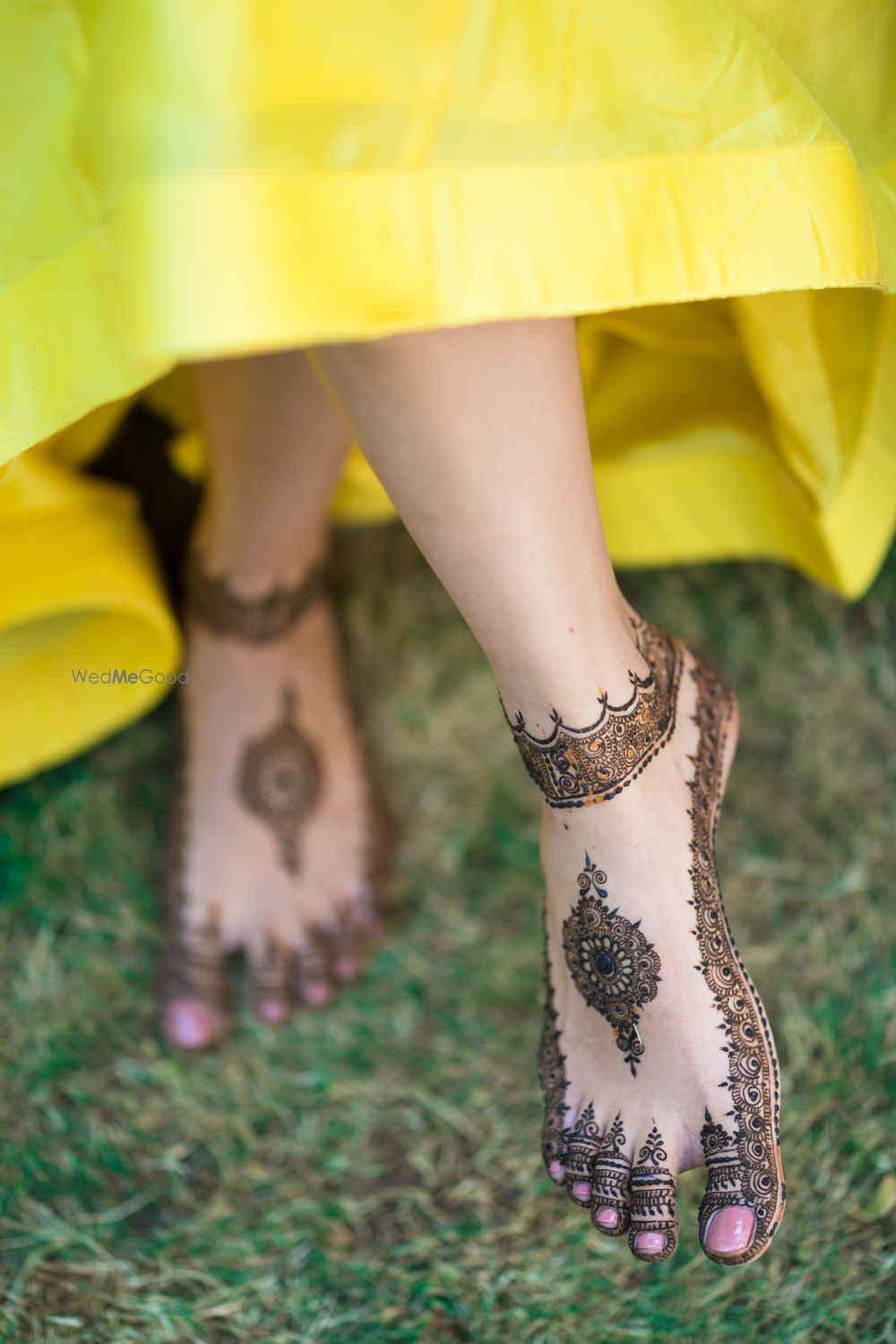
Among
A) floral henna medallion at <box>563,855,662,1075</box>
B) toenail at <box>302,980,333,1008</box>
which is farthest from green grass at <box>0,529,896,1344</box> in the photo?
floral henna medallion at <box>563,855,662,1075</box>

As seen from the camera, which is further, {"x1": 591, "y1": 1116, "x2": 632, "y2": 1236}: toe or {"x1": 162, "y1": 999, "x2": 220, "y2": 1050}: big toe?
{"x1": 162, "y1": 999, "x2": 220, "y2": 1050}: big toe

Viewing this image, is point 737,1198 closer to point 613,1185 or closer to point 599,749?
point 613,1185

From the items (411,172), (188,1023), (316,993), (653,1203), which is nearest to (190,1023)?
(188,1023)

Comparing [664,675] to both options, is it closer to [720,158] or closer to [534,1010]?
[720,158]

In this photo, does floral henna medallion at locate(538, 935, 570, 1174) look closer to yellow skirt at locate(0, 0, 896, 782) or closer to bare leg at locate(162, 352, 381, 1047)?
bare leg at locate(162, 352, 381, 1047)

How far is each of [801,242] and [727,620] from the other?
2.39ft

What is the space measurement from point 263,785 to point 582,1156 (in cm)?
54

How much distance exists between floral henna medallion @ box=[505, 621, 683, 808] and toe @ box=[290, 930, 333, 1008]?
48cm

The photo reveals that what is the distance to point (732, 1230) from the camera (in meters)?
0.72

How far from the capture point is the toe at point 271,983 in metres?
1.13

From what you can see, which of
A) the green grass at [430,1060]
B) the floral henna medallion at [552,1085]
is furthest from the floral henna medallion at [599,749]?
the green grass at [430,1060]

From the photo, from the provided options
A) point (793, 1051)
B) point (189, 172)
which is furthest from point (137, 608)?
point (793, 1051)

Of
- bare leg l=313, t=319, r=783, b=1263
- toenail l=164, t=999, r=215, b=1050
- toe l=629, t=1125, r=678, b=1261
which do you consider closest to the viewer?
bare leg l=313, t=319, r=783, b=1263

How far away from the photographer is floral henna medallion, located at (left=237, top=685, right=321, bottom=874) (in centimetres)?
118
